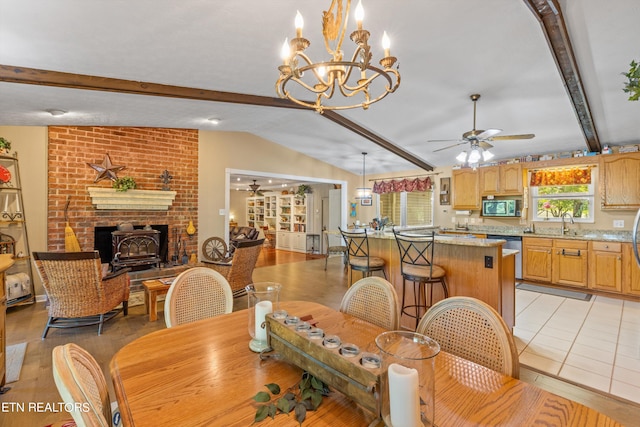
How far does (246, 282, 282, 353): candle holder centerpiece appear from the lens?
4.14 ft

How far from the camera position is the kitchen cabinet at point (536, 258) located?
493 centimetres

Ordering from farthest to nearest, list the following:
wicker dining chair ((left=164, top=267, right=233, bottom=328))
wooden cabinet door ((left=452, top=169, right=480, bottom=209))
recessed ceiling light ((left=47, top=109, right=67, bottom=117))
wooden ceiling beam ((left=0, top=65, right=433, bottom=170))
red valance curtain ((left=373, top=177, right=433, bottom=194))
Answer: red valance curtain ((left=373, top=177, right=433, bottom=194)) < wooden cabinet door ((left=452, top=169, right=480, bottom=209)) < recessed ceiling light ((left=47, top=109, right=67, bottom=117)) < wooden ceiling beam ((left=0, top=65, right=433, bottom=170)) < wicker dining chair ((left=164, top=267, right=233, bottom=328))

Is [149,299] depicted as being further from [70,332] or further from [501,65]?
[501,65]

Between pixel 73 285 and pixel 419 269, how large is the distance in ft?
11.3

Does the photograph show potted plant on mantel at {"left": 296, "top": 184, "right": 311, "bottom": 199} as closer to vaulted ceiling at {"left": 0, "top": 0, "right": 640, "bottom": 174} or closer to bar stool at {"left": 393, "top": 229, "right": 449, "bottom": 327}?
vaulted ceiling at {"left": 0, "top": 0, "right": 640, "bottom": 174}

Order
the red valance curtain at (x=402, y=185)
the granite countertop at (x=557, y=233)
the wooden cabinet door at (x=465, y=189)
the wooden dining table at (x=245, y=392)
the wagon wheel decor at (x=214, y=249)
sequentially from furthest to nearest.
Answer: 1. the red valance curtain at (x=402, y=185)
2. the wooden cabinet door at (x=465, y=189)
3. the wagon wheel decor at (x=214, y=249)
4. the granite countertop at (x=557, y=233)
5. the wooden dining table at (x=245, y=392)

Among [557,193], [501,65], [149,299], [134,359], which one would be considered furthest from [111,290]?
[557,193]

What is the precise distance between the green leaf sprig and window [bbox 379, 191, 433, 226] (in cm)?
659

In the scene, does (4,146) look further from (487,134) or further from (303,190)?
(303,190)

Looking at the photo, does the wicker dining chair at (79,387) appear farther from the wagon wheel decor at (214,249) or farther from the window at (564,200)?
the window at (564,200)

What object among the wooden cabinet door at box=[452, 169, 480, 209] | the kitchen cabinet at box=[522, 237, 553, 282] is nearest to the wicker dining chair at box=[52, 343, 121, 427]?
the kitchen cabinet at box=[522, 237, 553, 282]

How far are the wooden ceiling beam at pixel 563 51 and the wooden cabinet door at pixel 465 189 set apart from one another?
7.30 ft

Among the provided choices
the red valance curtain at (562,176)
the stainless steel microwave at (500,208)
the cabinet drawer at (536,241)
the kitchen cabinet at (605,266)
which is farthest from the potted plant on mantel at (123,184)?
the kitchen cabinet at (605,266)

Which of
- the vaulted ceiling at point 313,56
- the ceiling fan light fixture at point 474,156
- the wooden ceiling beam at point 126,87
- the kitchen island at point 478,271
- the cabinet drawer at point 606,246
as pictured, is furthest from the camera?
the cabinet drawer at point 606,246
